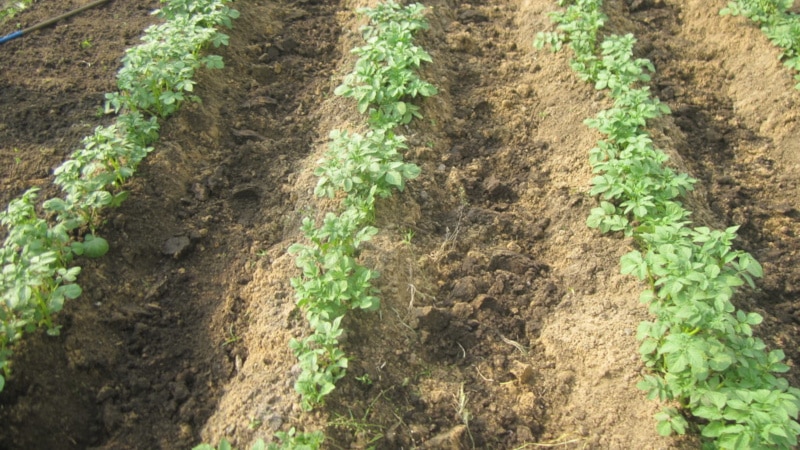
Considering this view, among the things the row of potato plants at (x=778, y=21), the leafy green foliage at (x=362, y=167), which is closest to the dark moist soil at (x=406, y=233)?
the row of potato plants at (x=778, y=21)

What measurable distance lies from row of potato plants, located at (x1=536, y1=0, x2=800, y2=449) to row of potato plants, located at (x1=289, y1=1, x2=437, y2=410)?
1.20m

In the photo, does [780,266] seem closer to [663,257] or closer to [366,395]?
[663,257]

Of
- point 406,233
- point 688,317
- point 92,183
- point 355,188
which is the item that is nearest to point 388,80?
point 355,188

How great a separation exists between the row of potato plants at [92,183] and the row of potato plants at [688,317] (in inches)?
105

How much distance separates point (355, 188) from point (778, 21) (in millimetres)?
3597

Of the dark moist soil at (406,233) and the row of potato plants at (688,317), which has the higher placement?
the row of potato plants at (688,317)

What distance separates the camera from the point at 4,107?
4625 mm

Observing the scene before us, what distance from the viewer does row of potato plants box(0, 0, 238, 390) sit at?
9.82 ft

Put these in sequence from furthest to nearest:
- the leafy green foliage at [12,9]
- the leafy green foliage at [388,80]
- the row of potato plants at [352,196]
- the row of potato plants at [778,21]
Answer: the leafy green foliage at [12,9] → the row of potato plants at [778,21] → the leafy green foliage at [388,80] → the row of potato plants at [352,196]

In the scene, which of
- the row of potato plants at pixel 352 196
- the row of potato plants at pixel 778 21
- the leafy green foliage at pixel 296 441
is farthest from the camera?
the row of potato plants at pixel 778 21

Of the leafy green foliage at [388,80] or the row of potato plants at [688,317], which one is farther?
the leafy green foliage at [388,80]

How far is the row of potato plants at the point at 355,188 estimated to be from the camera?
2.94 m

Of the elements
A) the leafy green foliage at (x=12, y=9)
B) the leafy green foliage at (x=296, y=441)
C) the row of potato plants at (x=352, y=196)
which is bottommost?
the leafy green foliage at (x=296, y=441)

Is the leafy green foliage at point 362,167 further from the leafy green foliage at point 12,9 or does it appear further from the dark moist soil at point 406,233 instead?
the leafy green foliage at point 12,9
